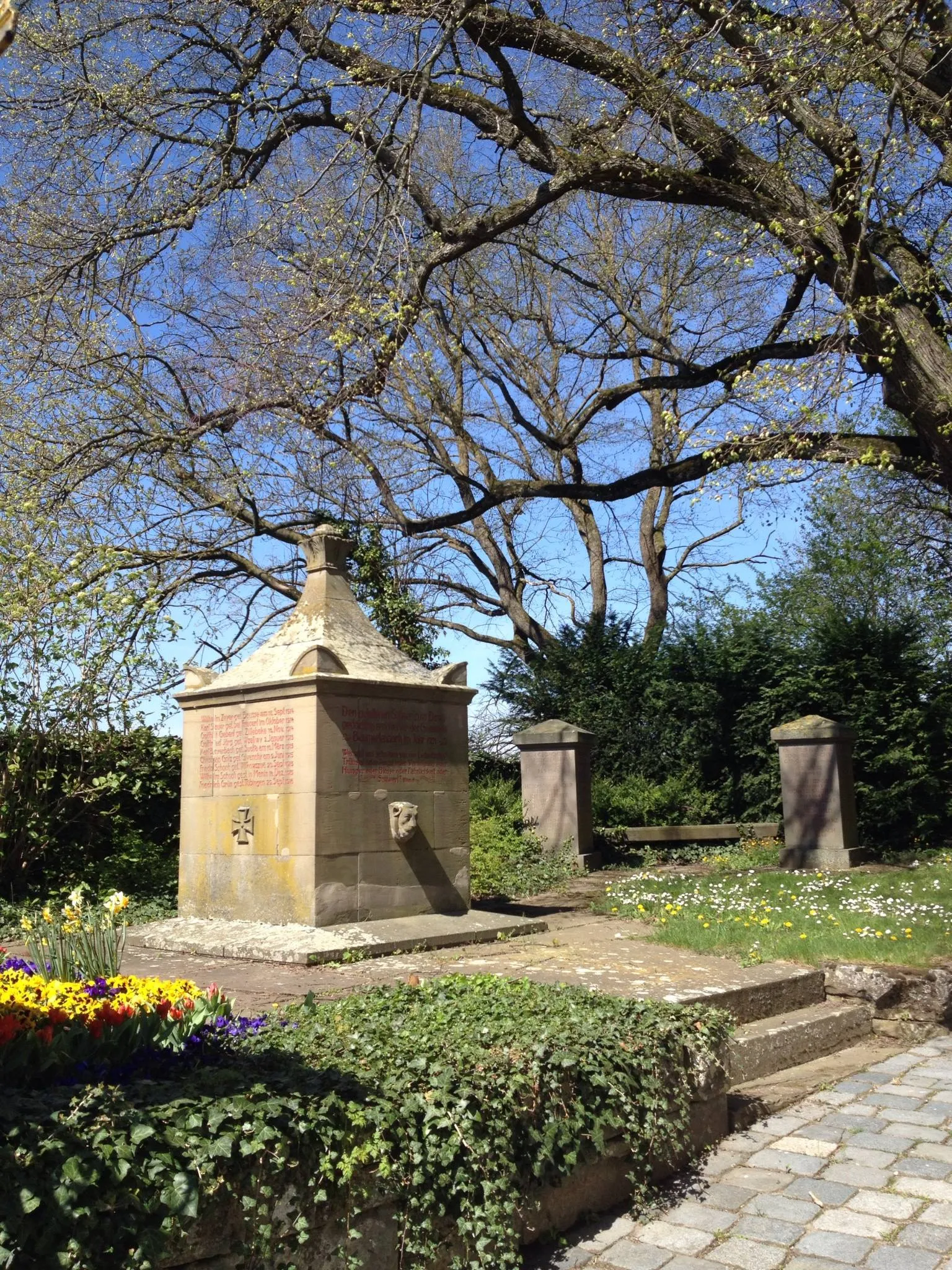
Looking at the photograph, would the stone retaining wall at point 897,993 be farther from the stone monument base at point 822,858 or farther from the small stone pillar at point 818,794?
the small stone pillar at point 818,794

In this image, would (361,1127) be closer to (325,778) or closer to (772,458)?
(325,778)

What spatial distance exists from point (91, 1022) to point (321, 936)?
13.6 ft

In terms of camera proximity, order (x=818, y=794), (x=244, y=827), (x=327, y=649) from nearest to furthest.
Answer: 1. (x=327, y=649)
2. (x=244, y=827)
3. (x=818, y=794)

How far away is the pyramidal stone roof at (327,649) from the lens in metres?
8.40

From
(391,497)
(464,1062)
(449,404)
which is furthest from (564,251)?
(464,1062)

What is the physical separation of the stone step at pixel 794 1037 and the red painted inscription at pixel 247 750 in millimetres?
3883

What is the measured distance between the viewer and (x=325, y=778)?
314 inches

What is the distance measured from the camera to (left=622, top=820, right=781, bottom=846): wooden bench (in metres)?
15.7

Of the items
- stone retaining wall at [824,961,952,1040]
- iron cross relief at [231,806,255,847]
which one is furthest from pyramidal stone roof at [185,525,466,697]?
stone retaining wall at [824,961,952,1040]

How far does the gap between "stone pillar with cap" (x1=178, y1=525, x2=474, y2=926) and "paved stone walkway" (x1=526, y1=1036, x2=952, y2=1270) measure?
3.82 meters

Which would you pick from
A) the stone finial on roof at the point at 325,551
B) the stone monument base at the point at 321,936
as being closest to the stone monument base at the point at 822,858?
the stone monument base at the point at 321,936

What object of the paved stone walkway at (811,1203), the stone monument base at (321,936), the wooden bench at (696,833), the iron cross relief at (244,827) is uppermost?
the iron cross relief at (244,827)

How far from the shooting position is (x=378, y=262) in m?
8.48

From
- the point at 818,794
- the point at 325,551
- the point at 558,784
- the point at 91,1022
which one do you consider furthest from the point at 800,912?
the point at 91,1022
